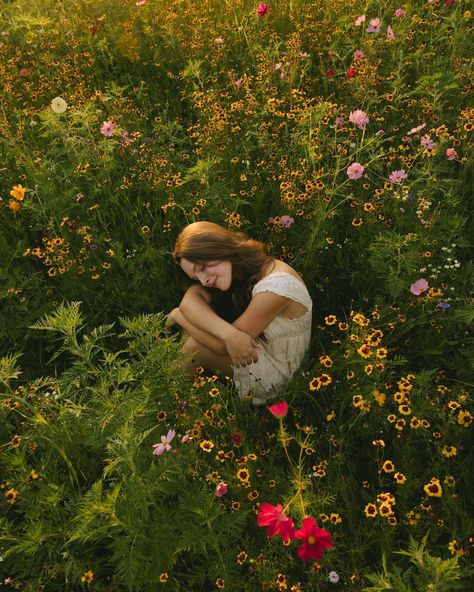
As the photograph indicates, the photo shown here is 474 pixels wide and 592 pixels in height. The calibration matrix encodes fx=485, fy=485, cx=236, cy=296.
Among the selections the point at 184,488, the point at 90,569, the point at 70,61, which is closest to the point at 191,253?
the point at 184,488

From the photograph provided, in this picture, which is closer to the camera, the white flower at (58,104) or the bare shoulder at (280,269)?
the bare shoulder at (280,269)

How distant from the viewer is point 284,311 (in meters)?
2.47

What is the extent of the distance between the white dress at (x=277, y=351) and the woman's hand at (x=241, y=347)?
0.15 feet

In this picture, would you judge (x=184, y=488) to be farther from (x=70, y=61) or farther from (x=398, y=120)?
(x=70, y=61)

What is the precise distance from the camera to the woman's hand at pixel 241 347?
240cm

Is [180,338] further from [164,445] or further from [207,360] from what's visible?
[164,445]

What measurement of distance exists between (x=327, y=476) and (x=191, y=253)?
1.20 m

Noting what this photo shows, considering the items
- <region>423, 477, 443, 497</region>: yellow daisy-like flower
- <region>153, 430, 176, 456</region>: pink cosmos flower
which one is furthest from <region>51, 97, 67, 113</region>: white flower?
<region>423, 477, 443, 497</region>: yellow daisy-like flower

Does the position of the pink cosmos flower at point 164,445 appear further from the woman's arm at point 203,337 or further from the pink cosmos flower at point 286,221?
the pink cosmos flower at point 286,221

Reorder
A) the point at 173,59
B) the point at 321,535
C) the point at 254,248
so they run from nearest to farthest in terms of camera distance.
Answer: the point at 321,535 < the point at 254,248 < the point at 173,59

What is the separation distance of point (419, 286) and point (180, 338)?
128 cm

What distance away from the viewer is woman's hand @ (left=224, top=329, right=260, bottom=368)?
240cm

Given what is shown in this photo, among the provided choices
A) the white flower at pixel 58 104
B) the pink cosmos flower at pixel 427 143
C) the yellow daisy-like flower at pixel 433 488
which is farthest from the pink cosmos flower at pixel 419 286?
the white flower at pixel 58 104

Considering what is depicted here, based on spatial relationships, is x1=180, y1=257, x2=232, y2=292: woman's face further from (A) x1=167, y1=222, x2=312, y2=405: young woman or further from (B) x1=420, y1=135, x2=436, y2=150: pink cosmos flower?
(B) x1=420, y1=135, x2=436, y2=150: pink cosmos flower
